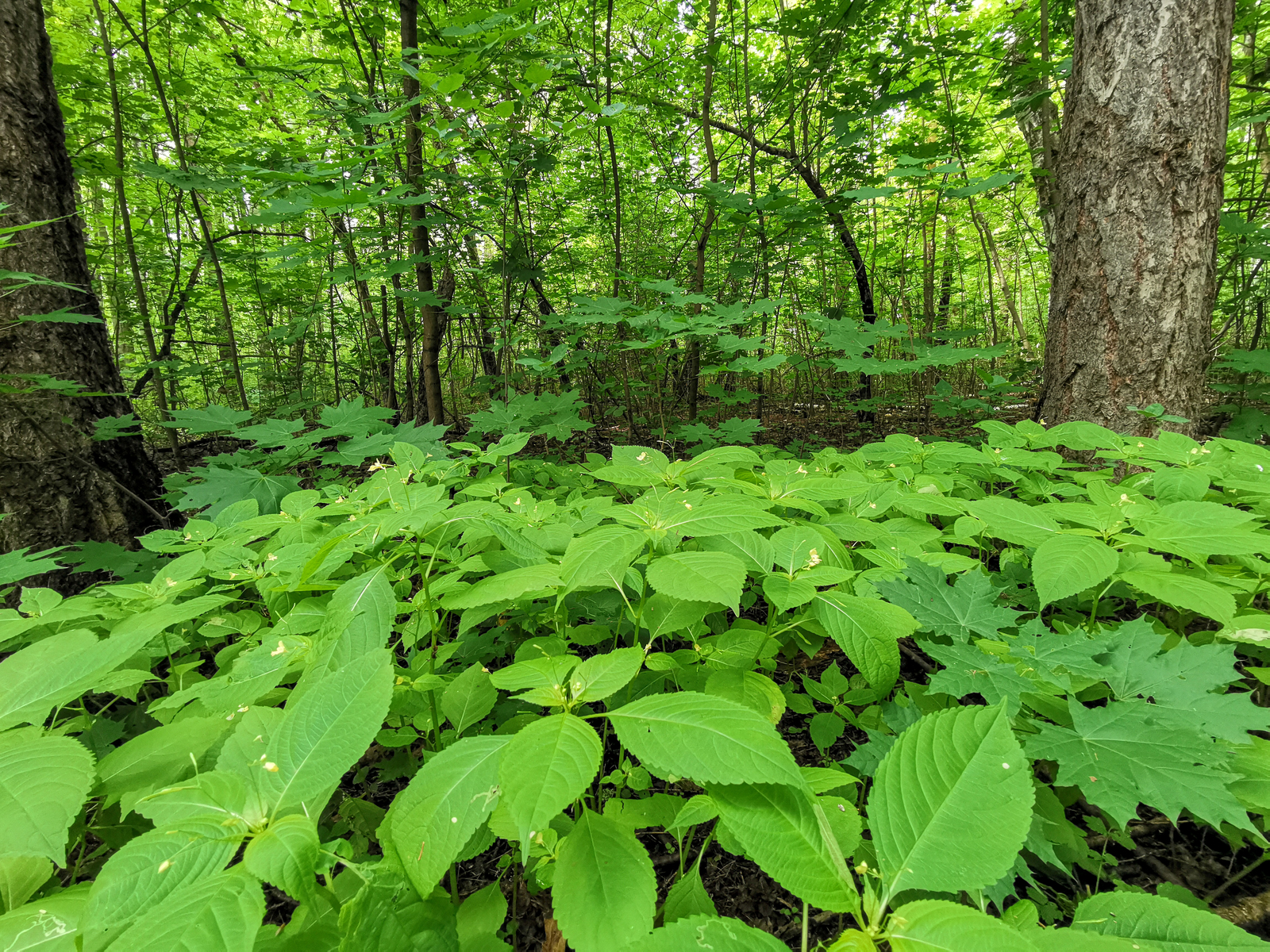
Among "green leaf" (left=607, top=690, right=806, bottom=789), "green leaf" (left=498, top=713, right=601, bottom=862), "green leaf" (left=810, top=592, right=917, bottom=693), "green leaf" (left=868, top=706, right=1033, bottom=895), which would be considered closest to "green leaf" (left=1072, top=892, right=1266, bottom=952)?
"green leaf" (left=868, top=706, right=1033, bottom=895)

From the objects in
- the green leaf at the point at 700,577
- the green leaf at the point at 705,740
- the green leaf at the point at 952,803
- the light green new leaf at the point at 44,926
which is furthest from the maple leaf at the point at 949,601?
the light green new leaf at the point at 44,926

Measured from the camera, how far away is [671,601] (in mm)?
1084

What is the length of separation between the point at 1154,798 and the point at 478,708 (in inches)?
45.4

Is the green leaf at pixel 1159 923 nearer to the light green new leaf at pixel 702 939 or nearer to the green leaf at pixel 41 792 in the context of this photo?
the light green new leaf at pixel 702 939

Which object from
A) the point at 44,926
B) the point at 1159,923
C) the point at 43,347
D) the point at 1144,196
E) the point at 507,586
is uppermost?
the point at 1144,196

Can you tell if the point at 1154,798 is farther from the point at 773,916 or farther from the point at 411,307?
the point at 411,307

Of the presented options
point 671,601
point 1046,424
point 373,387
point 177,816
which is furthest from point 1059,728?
point 373,387

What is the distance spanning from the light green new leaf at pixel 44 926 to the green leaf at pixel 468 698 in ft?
1.71

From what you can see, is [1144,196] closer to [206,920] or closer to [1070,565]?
[1070,565]

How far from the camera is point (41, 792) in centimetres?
62

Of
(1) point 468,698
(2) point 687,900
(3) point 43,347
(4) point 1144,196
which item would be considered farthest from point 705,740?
(3) point 43,347

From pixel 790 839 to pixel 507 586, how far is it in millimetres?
595

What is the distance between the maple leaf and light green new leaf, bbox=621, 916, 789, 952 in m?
0.68

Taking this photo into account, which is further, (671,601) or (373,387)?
(373,387)
